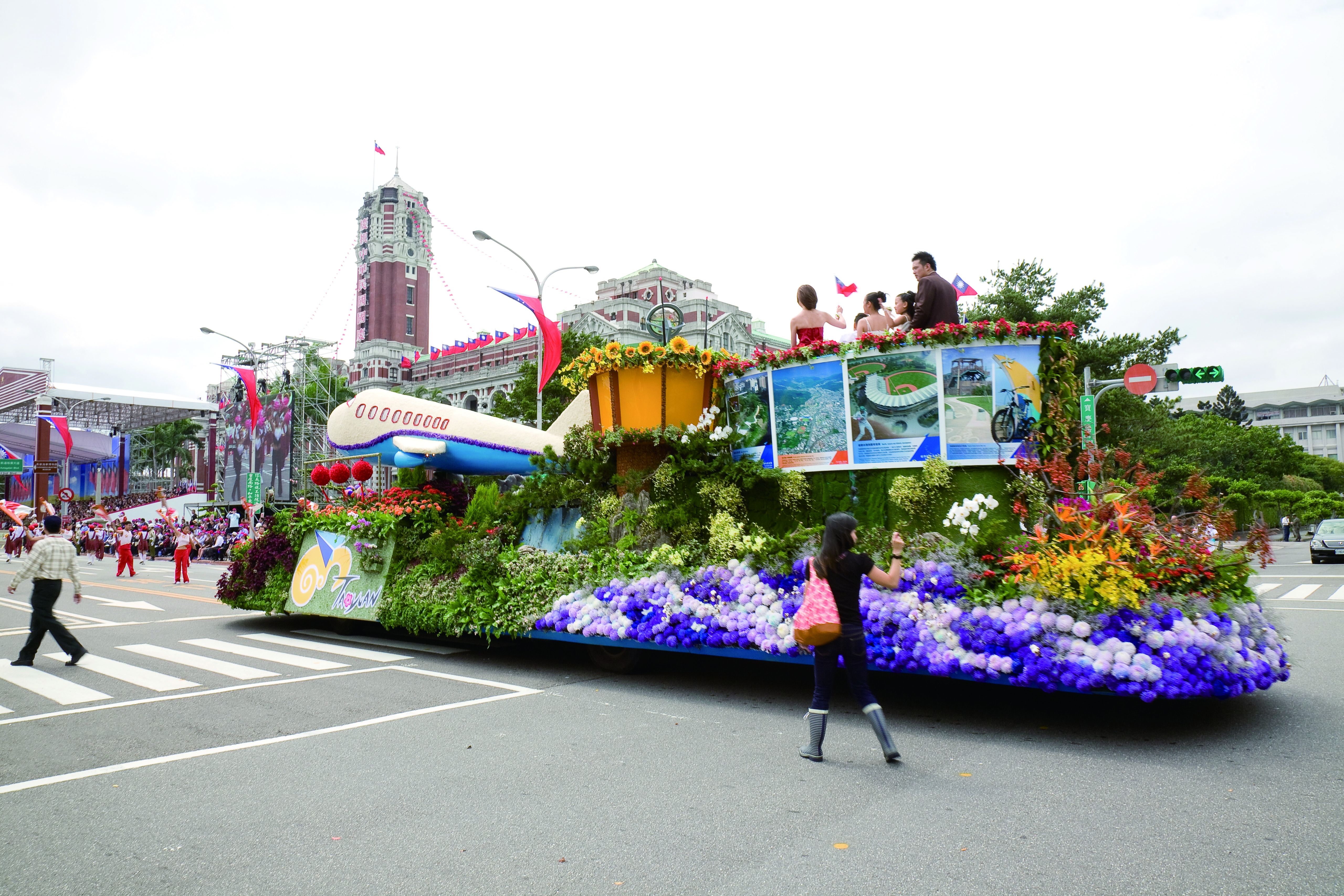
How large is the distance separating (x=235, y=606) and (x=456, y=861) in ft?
32.9

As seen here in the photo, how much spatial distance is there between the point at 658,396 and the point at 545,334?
11.5 metres

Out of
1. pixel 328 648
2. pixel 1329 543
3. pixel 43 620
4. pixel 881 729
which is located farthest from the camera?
pixel 1329 543

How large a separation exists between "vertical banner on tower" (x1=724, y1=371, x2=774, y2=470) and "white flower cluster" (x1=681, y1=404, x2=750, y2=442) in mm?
65

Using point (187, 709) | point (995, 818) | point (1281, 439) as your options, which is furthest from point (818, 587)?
point (1281, 439)

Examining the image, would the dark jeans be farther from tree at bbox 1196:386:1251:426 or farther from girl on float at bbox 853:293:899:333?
tree at bbox 1196:386:1251:426

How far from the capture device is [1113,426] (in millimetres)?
24891

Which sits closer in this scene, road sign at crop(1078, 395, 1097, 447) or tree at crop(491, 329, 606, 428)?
road sign at crop(1078, 395, 1097, 447)

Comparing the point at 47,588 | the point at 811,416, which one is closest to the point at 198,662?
the point at 47,588

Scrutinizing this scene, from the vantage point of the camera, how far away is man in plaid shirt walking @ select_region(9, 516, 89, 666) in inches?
350

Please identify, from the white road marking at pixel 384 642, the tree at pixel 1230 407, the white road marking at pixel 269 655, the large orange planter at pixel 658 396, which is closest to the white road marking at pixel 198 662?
the white road marking at pixel 269 655

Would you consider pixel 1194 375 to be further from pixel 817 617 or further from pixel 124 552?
pixel 124 552

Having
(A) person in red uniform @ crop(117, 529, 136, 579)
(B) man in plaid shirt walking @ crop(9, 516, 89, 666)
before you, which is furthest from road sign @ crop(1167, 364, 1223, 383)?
(A) person in red uniform @ crop(117, 529, 136, 579)

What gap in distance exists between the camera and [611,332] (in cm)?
5834

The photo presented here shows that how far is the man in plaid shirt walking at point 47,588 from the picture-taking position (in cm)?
889
